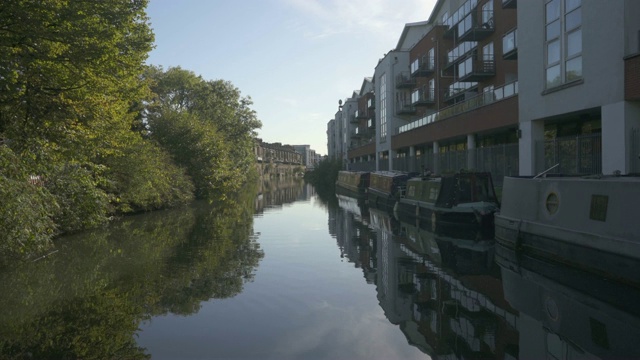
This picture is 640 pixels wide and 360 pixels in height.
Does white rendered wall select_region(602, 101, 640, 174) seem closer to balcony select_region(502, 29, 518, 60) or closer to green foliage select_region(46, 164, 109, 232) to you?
balcony select_region(502, 29, 518, 60)

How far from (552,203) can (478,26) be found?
1869cm

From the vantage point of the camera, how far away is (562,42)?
56.3 ft

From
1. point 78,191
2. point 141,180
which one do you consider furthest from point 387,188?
point 78,191

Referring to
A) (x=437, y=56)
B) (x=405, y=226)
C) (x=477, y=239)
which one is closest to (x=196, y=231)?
(x=405, y=226)

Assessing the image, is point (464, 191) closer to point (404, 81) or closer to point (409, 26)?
point (404, 81)

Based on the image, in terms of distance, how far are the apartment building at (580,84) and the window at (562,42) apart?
3cm

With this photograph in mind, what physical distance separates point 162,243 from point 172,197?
13447mm

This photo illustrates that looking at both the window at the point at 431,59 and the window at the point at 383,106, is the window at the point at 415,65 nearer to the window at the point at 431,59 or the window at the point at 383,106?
the window at the point at 431,59

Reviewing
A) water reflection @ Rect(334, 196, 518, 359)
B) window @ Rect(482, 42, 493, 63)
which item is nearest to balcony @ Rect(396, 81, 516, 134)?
window @ Rect(482, 42, 493, 63)

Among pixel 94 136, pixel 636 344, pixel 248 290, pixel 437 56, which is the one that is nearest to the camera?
pixel 636 344

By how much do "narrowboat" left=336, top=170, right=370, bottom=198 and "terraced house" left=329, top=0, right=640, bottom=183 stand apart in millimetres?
2893

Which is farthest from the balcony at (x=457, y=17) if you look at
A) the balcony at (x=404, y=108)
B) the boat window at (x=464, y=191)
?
the boat window at (x=464, y=191)

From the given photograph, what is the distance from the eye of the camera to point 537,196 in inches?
472

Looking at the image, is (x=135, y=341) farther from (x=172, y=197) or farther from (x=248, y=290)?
(x=172, y=197)
